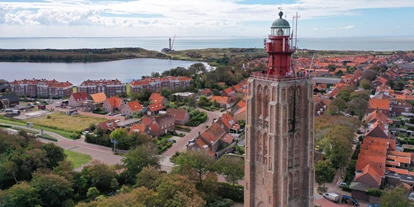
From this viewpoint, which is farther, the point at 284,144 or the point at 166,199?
the point at 166,199

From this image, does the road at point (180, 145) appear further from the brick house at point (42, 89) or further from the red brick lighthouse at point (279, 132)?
the brick house at point (42, 89)

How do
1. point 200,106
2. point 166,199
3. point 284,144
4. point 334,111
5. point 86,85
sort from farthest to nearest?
point 86,85, point 200,106, point 334,111, point 166,199, point 284,144

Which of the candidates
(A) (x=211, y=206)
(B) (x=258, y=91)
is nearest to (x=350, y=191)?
(A) (x=211, y=206)

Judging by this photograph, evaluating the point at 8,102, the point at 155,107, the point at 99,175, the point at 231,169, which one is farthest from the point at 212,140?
the point at 8,102

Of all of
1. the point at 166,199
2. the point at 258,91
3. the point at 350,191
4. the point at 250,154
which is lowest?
the point at 350,191

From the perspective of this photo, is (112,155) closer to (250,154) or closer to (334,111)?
(250,154)

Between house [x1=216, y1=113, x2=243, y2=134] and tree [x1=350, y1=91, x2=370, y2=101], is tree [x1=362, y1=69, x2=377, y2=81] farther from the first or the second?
house [x1=216, y1=113, x2=243, y2=134]

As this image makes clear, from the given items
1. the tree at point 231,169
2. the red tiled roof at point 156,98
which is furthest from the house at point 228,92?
the tree at point 231,169
